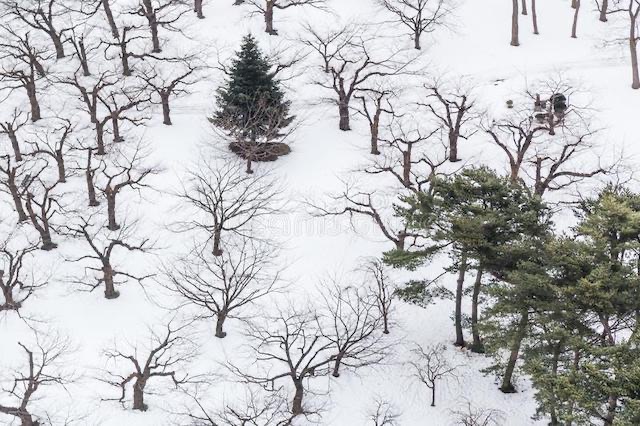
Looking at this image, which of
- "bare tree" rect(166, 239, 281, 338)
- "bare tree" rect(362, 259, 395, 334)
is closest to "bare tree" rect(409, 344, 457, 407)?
"bare tree" rect(362, 259, 395, 334)

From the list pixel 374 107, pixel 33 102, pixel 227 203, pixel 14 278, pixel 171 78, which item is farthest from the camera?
pixel 171 78

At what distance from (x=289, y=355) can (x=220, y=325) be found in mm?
3741

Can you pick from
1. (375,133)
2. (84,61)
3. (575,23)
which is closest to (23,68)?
(84,61)

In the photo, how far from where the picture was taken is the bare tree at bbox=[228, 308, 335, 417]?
84.8ft

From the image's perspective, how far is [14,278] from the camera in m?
30.6

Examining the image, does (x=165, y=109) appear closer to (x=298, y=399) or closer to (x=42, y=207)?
(x=42, y=207)

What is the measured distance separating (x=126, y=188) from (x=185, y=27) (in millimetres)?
18281

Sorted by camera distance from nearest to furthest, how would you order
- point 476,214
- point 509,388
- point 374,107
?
point 476,214
point 509,388
point 374,107

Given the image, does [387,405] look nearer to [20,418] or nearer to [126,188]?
[20,418]

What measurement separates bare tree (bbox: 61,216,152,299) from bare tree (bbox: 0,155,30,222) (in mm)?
2271

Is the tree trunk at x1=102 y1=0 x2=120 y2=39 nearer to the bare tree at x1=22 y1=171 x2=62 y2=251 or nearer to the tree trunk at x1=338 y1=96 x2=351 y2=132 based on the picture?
the bare tree at x1=22 y1=171 x2=62 y2=251

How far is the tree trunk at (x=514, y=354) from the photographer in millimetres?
22875

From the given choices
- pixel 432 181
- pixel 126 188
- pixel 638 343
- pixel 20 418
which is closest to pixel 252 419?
pixel 20 418

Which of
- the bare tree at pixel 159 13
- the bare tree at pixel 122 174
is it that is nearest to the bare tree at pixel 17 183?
the bare tree at pixel 122 174
